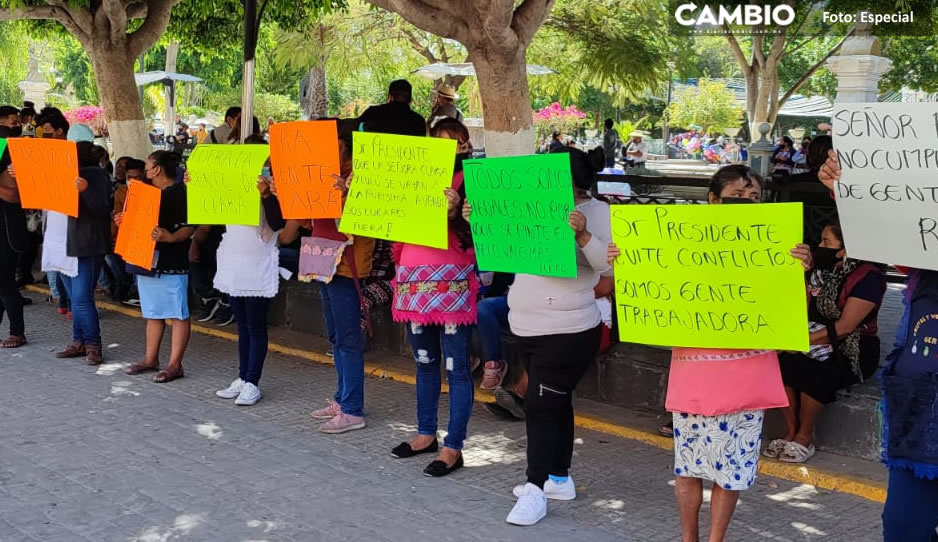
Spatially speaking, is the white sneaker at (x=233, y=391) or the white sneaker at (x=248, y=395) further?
the white sneaker at (x=233, y=391)

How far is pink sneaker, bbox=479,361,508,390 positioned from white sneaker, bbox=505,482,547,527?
2017 mm

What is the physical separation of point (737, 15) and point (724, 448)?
15.6m

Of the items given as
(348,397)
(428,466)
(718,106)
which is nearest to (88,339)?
(348,397)

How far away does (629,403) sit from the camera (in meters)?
6.82

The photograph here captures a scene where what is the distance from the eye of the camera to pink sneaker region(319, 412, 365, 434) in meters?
6.43

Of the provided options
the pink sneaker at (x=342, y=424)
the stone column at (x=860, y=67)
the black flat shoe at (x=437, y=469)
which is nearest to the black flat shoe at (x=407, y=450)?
the black flat shoe at (x=437, y=469)

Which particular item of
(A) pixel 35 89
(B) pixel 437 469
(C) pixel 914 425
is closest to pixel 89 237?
(B) pixel 437 469

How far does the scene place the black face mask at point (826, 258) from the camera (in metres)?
5.76

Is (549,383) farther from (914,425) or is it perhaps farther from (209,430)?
(209,430)

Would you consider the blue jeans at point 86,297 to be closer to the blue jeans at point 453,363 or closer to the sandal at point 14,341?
the sandal at point 14,341

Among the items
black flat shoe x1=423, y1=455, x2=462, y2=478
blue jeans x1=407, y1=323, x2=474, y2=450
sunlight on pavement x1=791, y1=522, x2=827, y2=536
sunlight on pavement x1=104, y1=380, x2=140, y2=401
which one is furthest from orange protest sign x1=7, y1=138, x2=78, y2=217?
sunlight on pavement x1=791, y1=522, x2=827, y2=536

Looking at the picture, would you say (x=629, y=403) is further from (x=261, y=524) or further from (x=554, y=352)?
(x=261, y=524)

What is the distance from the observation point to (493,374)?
703cm

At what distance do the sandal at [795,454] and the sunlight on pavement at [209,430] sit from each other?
3228 millimetres
